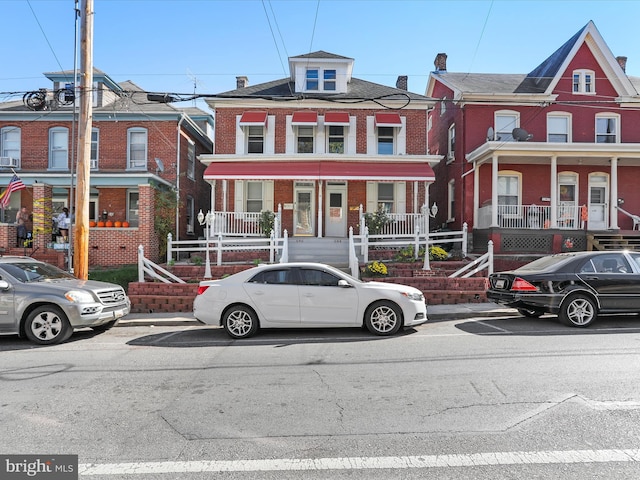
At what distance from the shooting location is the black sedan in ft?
27.3

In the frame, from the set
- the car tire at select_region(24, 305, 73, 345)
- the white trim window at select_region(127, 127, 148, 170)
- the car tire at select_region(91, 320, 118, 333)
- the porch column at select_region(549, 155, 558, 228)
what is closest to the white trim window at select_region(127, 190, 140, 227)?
the white trim window at select_region(127, 127, 148, 170)

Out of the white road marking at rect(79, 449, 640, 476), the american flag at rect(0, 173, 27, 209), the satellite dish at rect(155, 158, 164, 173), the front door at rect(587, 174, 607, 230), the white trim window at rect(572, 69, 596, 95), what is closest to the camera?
the white road marking at rect(79, 449, 640, 476)

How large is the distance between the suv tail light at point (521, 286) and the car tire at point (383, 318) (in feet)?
9.00

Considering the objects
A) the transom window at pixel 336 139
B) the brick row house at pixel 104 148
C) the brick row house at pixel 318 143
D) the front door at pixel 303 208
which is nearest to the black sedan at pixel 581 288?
the brick row house at pixel 318 143

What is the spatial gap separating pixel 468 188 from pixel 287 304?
13702mm

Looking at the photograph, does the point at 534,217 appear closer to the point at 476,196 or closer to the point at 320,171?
the point at 476,196

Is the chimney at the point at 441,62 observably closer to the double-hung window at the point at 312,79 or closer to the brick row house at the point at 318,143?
the brick row house at the point at 318,143

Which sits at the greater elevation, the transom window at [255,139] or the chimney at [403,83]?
the chimney at [403,83]

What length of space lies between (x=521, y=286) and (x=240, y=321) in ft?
18.8

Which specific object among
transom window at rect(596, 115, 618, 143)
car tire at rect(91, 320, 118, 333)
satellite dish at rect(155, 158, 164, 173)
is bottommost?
car tire at rect(91, 320, 118, 333)

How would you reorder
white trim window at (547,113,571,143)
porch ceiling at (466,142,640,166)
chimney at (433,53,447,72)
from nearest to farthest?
porch ceiling at (466,142,640,166)
white trim window at (547,113,571,143)
chimney at (433,53,447,72)

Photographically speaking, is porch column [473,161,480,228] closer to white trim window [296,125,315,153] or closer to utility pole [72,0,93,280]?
white trim window [296,125,315,153]

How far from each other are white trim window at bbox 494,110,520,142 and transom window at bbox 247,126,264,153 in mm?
10503

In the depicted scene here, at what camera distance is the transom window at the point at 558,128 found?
1898 cm
